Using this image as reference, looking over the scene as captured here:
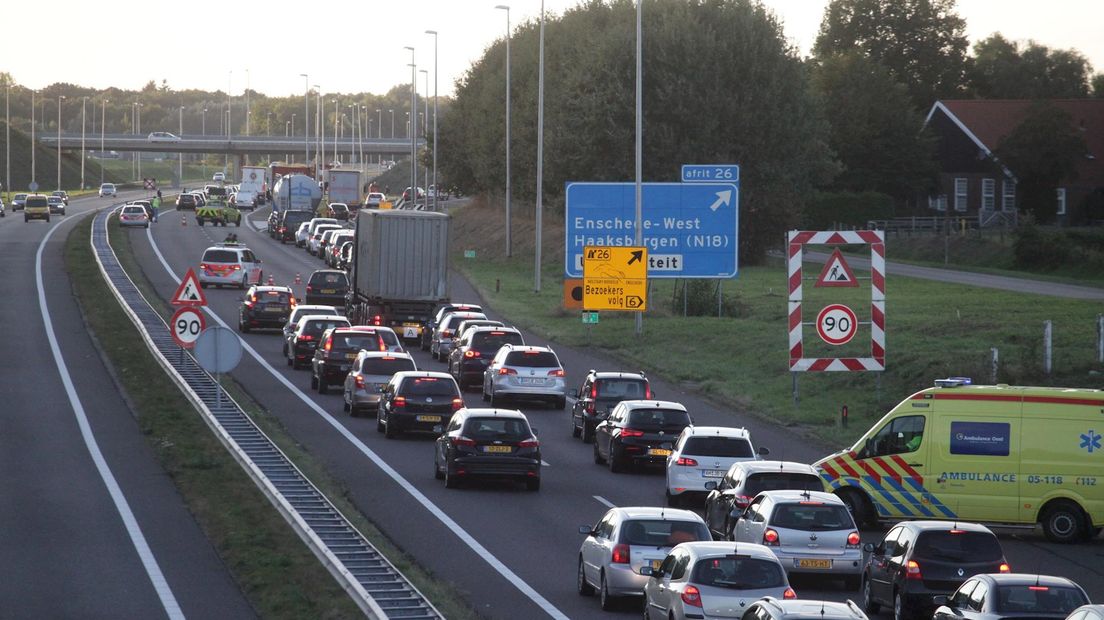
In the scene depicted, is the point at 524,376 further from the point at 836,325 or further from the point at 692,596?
the point at 692,596

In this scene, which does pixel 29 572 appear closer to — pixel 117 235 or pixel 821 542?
pixel 821 542

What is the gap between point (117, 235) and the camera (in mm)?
91938

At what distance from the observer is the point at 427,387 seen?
3359 cm

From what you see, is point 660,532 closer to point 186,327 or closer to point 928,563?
point 928,563

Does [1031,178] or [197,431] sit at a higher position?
[1031,178]

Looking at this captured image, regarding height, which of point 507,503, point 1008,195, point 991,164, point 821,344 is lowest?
point 507,503

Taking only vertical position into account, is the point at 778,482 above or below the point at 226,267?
below

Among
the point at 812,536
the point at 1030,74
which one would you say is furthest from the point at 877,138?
the point at 812,536

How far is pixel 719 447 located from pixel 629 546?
26.7 feet

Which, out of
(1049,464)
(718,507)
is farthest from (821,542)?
(1049,464)

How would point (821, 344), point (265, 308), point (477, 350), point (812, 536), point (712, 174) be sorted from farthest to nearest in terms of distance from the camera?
1. point (265, 308)
2. point (712, 174)
3. point (821, 344)
4. point (477, 350)
5. point (812, 536)

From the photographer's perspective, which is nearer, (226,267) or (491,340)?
(491,340)

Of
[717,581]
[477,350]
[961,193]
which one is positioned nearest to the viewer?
[717,581]

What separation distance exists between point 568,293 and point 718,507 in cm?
3037
